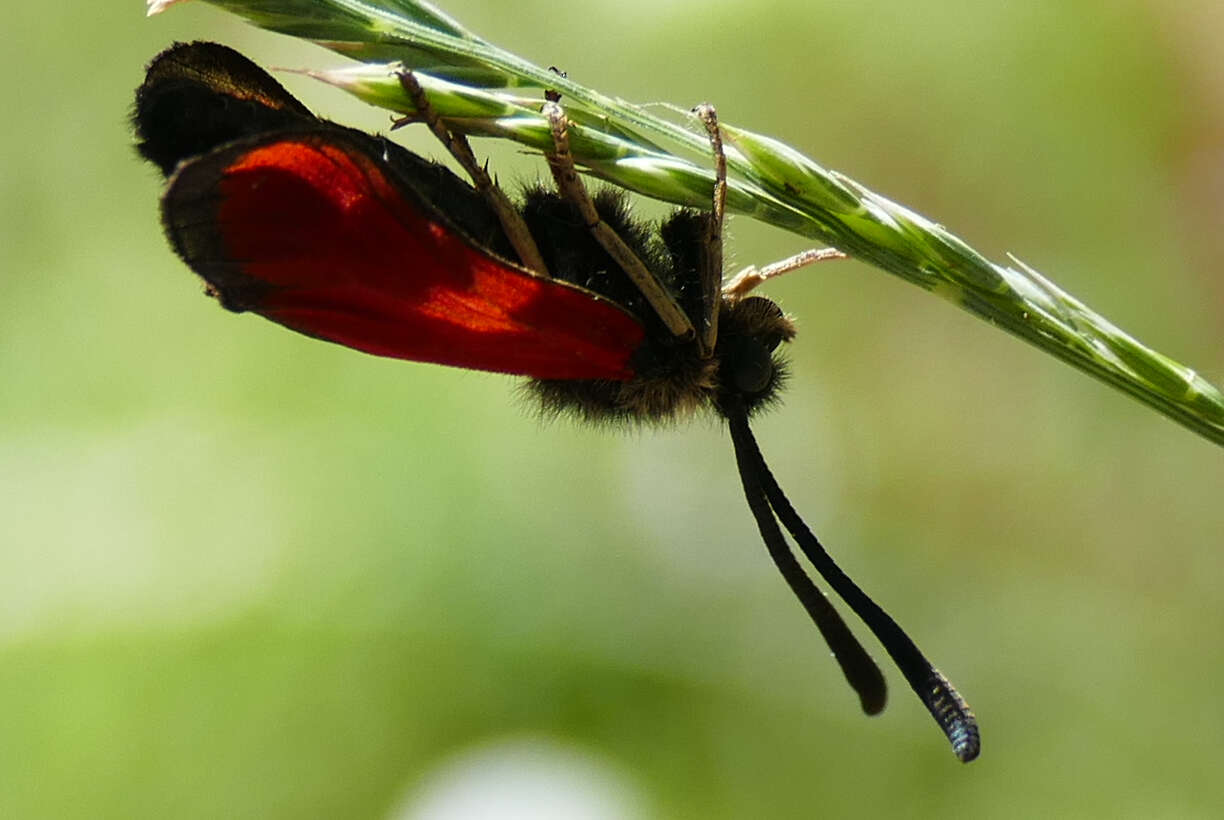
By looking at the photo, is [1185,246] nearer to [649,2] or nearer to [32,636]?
[649,2]

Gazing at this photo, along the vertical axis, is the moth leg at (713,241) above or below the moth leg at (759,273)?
below

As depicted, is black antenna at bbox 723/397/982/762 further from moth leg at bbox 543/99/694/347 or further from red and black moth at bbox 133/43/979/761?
moth leg at bbox 543/99/694/347

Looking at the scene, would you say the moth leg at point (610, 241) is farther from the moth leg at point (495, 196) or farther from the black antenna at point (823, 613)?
the black antenna at point (823, 613)

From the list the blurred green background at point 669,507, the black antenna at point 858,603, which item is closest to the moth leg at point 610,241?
the black antenna at point 858,603

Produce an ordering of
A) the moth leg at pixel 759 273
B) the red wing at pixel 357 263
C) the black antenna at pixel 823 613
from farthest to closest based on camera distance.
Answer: the moth leg at pixel 759 273 → the black antenna at pixel 823 613 → the red wing at pixel 357 263

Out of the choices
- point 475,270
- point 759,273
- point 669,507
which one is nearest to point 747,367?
point 759,273

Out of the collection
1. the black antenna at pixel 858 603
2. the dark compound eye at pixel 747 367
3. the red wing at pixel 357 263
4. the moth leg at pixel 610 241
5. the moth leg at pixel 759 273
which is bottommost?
the black antenna at pixel 858 603
